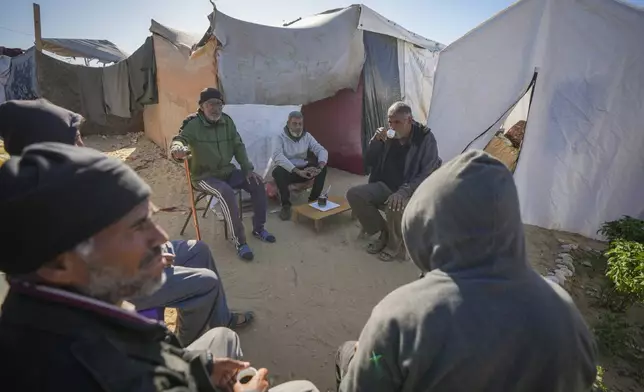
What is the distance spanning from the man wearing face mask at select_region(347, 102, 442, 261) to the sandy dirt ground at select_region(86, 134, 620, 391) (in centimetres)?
29

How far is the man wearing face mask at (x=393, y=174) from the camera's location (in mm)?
4086

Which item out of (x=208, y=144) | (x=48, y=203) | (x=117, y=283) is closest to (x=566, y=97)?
(x=208, y=144)

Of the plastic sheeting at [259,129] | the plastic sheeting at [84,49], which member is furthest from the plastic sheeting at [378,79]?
the plastic sheeting at [84,49]

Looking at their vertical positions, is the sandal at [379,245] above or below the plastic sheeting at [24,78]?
below

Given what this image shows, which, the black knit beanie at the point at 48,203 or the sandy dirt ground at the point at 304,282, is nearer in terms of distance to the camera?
the black knit beanie at the point at 48,203

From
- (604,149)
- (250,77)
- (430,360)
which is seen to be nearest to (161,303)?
(430,360)

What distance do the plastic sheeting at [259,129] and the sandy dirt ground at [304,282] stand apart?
2.80ft

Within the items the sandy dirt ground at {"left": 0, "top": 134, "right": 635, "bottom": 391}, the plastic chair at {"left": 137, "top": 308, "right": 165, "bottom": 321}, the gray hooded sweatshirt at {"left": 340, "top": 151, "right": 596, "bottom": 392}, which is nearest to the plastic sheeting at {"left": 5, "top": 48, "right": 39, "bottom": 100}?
the sandy dirt ground at {"left": 0, "top": 134, "right": 635, "bottom": 391}

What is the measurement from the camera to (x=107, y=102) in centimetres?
970

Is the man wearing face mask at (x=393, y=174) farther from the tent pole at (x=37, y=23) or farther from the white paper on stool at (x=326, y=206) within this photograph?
the tent pole at (x=37, y=23)

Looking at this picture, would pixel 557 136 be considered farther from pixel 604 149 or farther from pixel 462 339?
pixel 462 339

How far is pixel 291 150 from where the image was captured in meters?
5.41

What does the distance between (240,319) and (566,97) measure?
443 cm

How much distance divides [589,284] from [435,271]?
11.6 ft
